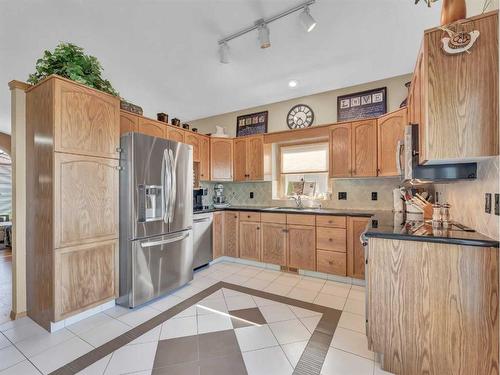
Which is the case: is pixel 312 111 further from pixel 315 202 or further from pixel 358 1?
pixel 358 1

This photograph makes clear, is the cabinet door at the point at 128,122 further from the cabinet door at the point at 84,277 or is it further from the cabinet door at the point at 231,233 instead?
the cabinet door at the point at 231,233

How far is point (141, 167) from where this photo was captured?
2312 mm

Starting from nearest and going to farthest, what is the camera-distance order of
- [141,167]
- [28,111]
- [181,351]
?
[181,351], [28,111], [141,167]

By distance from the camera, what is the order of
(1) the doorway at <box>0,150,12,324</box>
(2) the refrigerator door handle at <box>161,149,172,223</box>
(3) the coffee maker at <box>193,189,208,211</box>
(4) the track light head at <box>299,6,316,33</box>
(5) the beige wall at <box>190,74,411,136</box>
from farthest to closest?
1. (3) the coffee maker at <box>193,189,208,211</box>
2. (5) the beige wall at <box>190,74,411,136</box>
3. (2) the refrigerator door handle at <box>161,149,172,223</box>
4. (1) the doorway at <box>0,150,12,324</box>
5. (4) the track light head at <box>299,6,316,33</box>

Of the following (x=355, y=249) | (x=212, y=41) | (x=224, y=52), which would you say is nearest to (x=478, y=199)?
(x=355, y=249)

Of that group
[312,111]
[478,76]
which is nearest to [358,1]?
[478,76]

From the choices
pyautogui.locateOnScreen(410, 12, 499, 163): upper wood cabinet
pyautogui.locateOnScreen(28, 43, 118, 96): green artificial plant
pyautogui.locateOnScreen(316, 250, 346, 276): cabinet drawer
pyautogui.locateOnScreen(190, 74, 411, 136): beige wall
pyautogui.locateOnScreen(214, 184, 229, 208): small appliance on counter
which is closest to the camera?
pyautogui.locateOnScreen(410, 12, 499, 163): upper wood cabinet

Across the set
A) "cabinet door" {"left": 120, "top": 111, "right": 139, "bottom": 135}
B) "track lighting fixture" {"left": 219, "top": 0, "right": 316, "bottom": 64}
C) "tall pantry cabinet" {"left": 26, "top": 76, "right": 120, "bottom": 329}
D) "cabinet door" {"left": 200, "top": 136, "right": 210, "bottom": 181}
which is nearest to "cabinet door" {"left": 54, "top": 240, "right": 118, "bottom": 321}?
"tall pantry cabinet" {"left": 26, "top": 76, "right": 120, "bottom": 329}

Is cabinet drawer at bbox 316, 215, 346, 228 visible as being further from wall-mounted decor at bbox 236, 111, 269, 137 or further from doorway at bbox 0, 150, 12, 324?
doorway at bbox 0, 150, 12, 324

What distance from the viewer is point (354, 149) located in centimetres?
313

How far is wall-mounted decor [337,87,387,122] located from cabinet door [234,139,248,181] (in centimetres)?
162

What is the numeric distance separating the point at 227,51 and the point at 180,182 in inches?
60.8

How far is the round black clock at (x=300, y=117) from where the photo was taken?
3.71 metres

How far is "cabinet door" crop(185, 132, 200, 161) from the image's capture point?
369 cm
